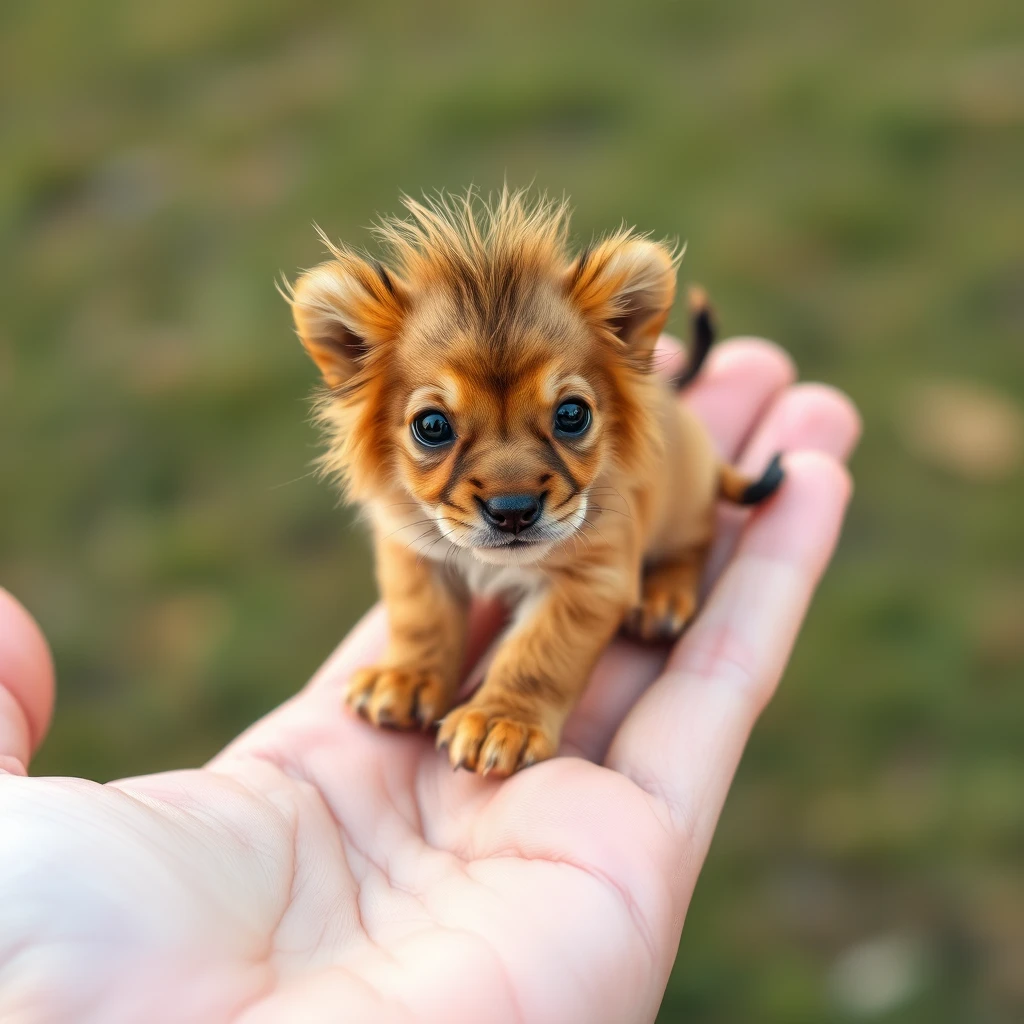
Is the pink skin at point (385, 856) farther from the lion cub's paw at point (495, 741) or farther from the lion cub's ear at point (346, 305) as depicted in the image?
the lion cub's ear at point (346, 305)

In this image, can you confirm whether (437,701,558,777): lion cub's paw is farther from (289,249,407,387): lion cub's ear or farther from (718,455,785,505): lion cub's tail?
(718,455,785,505): lion cub's tail

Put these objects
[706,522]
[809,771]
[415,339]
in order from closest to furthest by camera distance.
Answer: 1. [415,339]
2. [706,522]
3. [809,771]

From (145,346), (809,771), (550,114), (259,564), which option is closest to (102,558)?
(259,564)

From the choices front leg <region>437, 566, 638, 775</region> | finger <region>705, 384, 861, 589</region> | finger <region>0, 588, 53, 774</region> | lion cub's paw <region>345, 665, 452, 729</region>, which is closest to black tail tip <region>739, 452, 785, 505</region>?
finger <region>705, 384, 861, 589</region>

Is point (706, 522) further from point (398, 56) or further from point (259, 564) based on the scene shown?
point (398, 56)

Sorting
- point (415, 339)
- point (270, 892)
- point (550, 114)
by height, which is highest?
point (550, 114)

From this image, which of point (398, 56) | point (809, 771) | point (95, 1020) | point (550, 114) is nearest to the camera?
point (95, 1020)

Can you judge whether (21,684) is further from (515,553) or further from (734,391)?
(734,391)

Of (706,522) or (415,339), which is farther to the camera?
(706,522)
